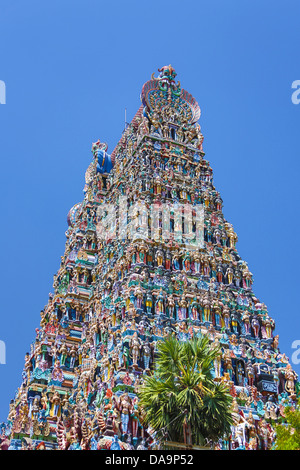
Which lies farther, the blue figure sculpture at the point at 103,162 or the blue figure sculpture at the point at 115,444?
the blue figure sculpture at the point at 103,162

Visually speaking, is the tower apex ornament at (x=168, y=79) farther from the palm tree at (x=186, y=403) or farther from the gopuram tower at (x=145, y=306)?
the palm tree at (x=186, y=403)

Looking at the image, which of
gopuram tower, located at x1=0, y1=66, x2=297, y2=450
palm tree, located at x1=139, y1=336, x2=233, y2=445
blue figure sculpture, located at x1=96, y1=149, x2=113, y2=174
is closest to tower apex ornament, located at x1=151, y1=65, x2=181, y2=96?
gopuram tower, located at x1=0, y1=66, x2=297, y2=450

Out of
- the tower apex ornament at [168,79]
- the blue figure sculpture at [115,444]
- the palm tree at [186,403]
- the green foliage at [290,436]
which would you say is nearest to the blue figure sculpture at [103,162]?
the tower apex ornament at [168,79]

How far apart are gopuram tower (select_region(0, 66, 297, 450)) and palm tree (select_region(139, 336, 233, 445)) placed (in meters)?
3.24

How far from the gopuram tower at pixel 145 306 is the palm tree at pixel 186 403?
3.24 meters

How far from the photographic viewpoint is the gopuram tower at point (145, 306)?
108ft

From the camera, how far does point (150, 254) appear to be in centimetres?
3919

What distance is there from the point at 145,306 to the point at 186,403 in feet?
36.1

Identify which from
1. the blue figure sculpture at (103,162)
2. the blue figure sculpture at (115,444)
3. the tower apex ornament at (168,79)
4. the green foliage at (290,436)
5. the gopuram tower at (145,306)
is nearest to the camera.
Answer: the green foliage at (290,436)

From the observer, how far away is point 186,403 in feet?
83.8

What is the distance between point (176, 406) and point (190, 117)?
27.8 m

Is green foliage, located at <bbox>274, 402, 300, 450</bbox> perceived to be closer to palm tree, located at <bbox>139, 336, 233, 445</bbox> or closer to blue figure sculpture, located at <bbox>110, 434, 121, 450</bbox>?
palm tree, located at <bbox>139, 336, 233, 445</bbox>

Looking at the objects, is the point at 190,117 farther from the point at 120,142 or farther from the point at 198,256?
the point at 198,256
